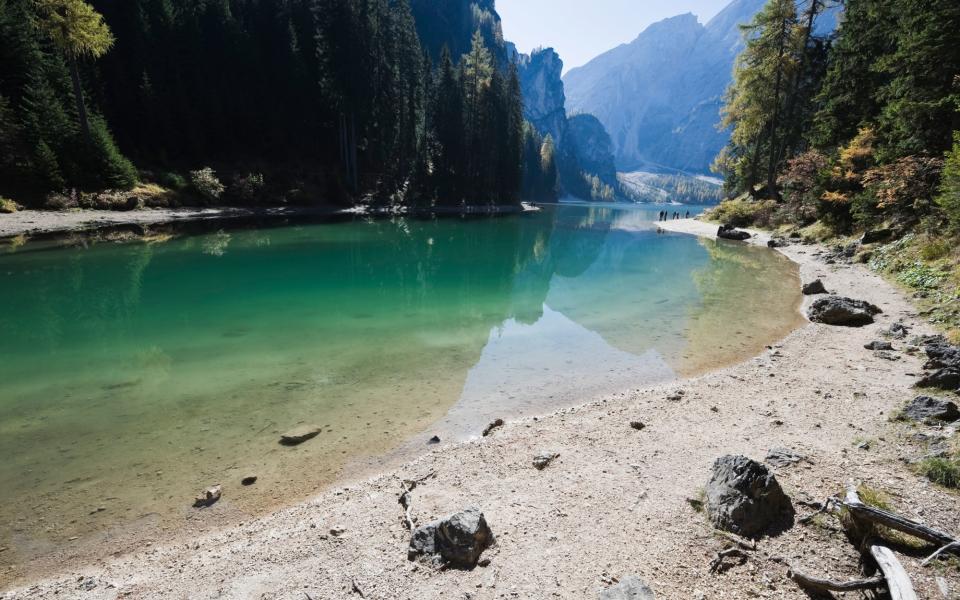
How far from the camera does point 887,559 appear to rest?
139 inches

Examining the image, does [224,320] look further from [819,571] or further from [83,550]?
[819,571]

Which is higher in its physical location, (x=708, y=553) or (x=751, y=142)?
(x=751, y=142)

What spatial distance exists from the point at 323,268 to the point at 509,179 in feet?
195

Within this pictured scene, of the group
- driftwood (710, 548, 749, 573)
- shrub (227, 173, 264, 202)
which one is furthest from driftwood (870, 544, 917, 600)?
shrub (227, 173, 264, 202)

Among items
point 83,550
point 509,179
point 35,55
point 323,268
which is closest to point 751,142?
point 509,179

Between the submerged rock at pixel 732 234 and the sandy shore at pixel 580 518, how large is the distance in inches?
1278

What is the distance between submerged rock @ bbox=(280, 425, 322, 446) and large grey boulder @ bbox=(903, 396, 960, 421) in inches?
377

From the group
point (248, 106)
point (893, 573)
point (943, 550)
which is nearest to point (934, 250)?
point (943, 550)

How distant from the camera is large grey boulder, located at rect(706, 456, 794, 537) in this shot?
441cm

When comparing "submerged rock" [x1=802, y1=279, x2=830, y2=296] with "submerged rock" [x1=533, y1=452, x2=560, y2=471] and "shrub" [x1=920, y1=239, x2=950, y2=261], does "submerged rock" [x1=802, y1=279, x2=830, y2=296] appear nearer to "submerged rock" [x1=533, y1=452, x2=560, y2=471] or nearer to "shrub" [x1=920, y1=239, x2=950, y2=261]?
"shrub" [x1=920, y1=239, x2=950, y2=261]

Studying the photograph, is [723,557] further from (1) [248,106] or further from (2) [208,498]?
(1) [248,106]

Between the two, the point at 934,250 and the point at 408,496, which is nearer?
the point at 408,496

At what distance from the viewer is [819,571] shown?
3.84 m

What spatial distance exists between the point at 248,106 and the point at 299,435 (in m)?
60.6
